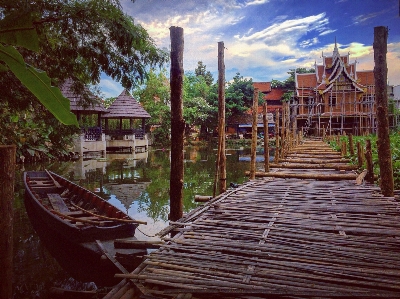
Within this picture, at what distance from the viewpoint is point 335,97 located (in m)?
30.7

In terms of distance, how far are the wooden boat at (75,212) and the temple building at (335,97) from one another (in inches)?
905

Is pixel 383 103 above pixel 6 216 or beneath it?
above

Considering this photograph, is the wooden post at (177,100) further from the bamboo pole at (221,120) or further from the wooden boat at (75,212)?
the bamboo pole at (221,120)

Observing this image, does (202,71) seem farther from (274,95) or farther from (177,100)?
(177,100)

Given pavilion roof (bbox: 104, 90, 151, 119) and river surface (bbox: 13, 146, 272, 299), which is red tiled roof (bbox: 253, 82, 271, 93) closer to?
pavilion roof (bbox: 104, 90, 151, 119)

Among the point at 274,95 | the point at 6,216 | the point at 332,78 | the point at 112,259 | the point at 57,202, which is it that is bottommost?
the point at 112,259

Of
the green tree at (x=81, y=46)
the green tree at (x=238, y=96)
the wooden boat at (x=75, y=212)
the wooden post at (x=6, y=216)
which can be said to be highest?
the green tree at (x=238, y=96)

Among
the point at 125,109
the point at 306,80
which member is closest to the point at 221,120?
the point at 125,109

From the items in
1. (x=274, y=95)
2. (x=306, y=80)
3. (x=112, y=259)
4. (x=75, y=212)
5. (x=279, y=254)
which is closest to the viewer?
(x=279, y=254)

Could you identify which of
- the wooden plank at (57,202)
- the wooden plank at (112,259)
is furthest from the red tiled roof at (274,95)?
the wooden plank at (112,259)

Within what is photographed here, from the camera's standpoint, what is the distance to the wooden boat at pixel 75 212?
16.3 feet

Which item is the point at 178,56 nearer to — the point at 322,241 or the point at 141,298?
the point at 322,241

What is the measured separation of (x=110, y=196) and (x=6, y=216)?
897 centimetres

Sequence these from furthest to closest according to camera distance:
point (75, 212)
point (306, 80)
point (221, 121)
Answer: point (306, 80), point (221, 121), point (75, 212)
